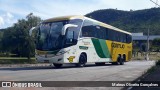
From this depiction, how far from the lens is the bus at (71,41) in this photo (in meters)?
25.2

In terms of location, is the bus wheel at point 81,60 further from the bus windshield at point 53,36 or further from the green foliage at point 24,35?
the green foliage at point 24,35

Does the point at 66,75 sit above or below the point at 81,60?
below

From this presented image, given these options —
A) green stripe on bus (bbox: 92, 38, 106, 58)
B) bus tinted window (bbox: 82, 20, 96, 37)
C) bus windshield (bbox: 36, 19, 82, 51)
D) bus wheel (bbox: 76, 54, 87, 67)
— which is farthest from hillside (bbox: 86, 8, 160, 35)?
bus windshield (bbox: 36, 19, 82, 51)

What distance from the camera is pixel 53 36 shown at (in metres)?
25.4

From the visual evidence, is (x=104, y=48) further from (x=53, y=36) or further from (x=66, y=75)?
(x=66, y=75)

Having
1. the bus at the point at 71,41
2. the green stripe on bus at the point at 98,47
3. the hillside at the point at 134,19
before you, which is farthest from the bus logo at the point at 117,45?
the hillside at the point at 134,19

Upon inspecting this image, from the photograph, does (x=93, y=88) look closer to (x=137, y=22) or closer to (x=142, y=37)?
(x=137, y=22)

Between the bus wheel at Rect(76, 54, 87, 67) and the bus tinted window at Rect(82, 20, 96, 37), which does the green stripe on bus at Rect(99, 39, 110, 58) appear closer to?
the bus tinted window at Rect(82, 20, 96, 37)

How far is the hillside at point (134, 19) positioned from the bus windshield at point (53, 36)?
8391cm

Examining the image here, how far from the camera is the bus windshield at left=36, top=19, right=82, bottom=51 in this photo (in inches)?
990

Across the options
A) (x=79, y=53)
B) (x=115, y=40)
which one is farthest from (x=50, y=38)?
(x=115, y=40)

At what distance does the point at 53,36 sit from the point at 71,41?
1.45m

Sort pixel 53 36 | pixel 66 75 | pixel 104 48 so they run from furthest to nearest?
1. pixel 104 48
2. pixel 53 36
3. pixel 66 75

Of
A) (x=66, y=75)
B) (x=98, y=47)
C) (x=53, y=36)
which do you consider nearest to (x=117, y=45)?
(x=98, y=47)
